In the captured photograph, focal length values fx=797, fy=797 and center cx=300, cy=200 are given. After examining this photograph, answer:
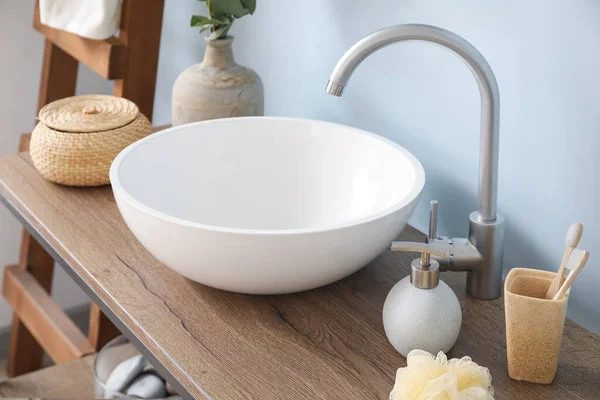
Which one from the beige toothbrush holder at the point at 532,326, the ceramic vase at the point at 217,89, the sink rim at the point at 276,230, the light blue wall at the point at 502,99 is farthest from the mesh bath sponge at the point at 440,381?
the ceramic vase at the point at 217,89

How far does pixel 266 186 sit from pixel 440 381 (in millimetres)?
575

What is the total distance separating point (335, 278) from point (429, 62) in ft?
1.20

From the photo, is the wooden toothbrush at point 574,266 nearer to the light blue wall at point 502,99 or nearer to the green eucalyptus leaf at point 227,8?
the light blue wall at point 502,99

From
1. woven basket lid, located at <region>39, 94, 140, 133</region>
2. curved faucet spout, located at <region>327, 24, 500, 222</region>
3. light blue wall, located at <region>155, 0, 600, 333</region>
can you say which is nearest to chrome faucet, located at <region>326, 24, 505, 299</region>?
curved faucet spout, located at <region>327, 24, 500, 222</region>

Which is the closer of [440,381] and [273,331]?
[440,381]

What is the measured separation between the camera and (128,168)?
1107 mm

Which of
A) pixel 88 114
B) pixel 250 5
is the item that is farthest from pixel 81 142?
pixel 250 5

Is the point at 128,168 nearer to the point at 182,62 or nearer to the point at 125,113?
the point at 125,113

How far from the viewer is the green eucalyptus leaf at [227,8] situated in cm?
131

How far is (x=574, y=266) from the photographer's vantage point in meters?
0.81

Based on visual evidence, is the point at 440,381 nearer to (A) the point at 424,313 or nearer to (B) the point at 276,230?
(A) the point at 424,313

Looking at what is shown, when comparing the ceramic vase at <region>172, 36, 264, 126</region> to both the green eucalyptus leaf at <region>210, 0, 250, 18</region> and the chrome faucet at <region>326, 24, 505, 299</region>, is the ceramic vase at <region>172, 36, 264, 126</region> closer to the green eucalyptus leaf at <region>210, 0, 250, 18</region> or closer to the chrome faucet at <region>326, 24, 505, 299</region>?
the green eucalyptus leaf at <region>210, 0, 250, 18</region>

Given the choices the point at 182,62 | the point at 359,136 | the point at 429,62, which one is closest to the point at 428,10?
the point at 429,62

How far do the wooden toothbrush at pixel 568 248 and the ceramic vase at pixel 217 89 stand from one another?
26.1 inches
